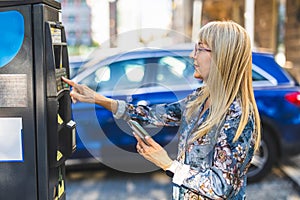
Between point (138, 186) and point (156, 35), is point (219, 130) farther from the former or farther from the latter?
point (156, 35)

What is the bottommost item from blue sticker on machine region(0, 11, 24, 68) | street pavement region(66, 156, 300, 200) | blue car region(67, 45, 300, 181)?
street pavement region(66, 156, 300, 200)

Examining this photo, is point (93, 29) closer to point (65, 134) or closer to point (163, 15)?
point (163, 15)

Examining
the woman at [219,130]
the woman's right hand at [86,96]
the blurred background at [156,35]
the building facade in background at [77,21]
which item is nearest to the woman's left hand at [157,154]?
the woman at [219,130]

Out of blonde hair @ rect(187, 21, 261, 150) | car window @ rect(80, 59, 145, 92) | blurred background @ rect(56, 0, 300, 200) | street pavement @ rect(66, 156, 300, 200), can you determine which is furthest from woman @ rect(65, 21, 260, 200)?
car window @ rect(80, 59, 145, 92)

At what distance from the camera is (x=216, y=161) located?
1691 mm

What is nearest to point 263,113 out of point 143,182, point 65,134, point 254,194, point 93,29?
point 254,194

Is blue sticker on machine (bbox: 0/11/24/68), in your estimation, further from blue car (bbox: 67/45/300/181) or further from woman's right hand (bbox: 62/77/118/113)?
blue car (bbox: 67/45/300/181)

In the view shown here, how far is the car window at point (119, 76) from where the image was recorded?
492 centimetres

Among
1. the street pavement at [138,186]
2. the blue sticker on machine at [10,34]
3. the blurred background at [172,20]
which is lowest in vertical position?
the street pavement at [138,186]

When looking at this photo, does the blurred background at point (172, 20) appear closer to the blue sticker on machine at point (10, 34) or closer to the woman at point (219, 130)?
the blue sticker on machine at point (10, 34)

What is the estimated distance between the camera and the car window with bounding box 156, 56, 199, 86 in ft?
Result: 16.4

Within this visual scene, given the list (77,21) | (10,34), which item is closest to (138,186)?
(10,34)

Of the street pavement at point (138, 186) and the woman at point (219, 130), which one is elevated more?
the woman at point (219, 130)

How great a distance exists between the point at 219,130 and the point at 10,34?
109 centimetres
